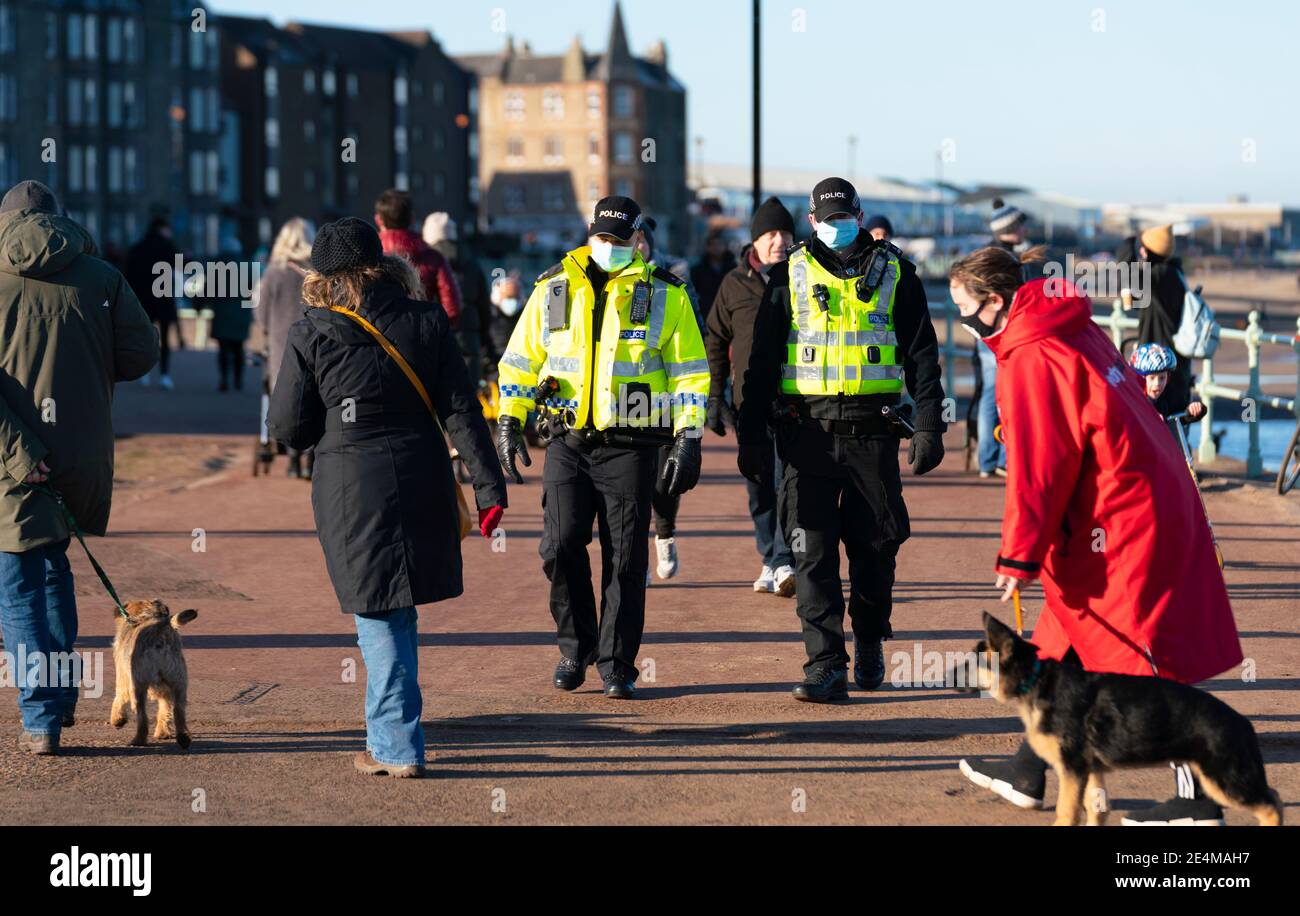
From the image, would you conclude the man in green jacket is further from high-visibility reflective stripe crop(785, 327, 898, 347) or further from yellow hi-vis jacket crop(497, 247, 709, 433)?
high-visibility reflective stripe crop(785, 327, 898, 347)

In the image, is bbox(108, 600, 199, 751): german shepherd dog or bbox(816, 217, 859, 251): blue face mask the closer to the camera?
bbox(108, 600, 199, 751): german shepherd dog

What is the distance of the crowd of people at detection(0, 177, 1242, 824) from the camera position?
5191 mm

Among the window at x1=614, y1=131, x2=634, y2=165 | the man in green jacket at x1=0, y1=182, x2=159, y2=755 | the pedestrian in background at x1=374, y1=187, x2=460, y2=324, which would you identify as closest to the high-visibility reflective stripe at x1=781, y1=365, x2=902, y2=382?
the man in green jacket at x1=0, y1=182, x2=159, y2=755

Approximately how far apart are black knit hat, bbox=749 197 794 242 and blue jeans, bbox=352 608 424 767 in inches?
147

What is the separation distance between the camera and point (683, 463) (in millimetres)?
7273

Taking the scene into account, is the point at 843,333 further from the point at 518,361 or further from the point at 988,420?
the point at 988,420

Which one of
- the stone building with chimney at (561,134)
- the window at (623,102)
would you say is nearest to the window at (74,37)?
the stone building with chimney at (561,134)

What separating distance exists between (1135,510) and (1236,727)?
27.5 inches

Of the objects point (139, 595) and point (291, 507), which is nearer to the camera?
point (139, 595)

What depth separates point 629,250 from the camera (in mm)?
7129

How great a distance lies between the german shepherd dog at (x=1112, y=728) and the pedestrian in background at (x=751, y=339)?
370cm

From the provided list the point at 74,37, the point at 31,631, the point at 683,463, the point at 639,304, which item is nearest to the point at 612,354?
the point at 639,304
